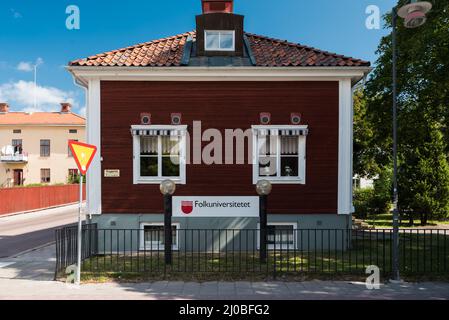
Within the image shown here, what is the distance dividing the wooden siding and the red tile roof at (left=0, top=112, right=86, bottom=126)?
40.1m

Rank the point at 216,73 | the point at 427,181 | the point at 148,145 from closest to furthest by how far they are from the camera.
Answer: the point at 216,73, the point at 148,145, the point at 427,181

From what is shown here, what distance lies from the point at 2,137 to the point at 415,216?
48522 millimetres

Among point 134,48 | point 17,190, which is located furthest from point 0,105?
point 134,48

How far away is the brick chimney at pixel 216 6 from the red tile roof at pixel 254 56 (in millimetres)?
1635

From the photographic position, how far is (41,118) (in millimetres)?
51375

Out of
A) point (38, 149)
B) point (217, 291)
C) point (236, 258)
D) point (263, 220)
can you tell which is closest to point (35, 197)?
point (38, 149)

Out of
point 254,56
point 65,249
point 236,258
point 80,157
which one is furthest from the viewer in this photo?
point 254,56

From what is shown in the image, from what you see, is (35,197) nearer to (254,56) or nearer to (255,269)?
(254,56)

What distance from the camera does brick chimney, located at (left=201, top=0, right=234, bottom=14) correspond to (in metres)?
14.7

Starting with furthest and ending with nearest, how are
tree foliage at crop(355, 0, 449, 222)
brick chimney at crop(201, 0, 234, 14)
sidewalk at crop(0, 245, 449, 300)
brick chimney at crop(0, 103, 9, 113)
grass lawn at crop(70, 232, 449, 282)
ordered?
1. brick chimney at crop(0, 103, 9, 113)
2. brick chimney at crop(201, 0, 234, 14)
3. tree foliage at crop(355, 0, 449, 222)
4. grass lawn at crop(70, 232, 449, 282)
5. sidewalk at crop(0, 245, 449, 300)

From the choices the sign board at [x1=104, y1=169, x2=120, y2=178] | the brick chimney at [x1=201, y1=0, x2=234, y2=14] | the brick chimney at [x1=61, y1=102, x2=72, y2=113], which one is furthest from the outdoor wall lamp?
the brick chimney at [x1=61, y1=102, x2=72, y2=113]

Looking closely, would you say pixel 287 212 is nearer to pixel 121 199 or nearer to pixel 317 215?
pixel 317 215

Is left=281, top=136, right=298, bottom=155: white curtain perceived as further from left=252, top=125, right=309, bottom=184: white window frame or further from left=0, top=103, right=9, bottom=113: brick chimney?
left=0, top=103, right=9, bottom=113: brick chimney

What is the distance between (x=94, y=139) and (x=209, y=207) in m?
4.17
